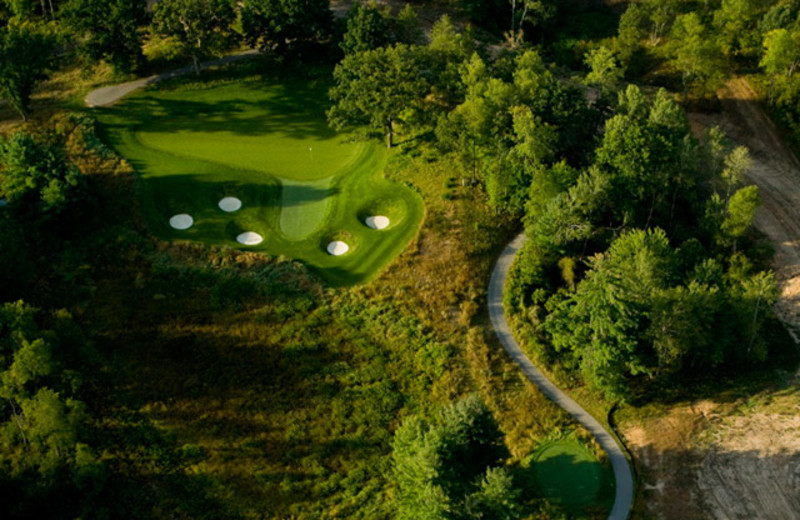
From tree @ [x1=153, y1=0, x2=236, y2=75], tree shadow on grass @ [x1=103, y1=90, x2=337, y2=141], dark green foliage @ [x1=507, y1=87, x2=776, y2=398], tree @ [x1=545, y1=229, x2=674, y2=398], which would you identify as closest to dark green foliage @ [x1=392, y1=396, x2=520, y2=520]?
tree @ [x1=545, y1=229, x2=674, y2=398]

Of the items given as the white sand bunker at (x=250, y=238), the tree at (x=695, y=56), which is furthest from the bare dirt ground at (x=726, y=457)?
the white sand bunker at (x=250, y=238)

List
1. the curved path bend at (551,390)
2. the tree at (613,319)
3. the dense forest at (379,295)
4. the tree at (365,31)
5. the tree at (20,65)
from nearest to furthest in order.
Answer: the dense forest at (379,295), the curved path bend at (551,390), the tree at (613,319), the tree at (20,65), the tree at (365,31)

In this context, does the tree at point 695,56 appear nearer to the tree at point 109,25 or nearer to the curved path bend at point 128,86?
the curved path bend at point 128,86

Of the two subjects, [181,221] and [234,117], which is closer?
[181,221]

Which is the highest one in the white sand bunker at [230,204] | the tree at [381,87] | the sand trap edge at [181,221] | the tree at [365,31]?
the tree at [365,31]

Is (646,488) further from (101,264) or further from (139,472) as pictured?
(101,264)

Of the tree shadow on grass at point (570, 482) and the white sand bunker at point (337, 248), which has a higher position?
the white sand bunker at point (337, 248)

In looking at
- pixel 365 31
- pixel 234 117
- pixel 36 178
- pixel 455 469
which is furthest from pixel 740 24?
Answer: pixel 36 178

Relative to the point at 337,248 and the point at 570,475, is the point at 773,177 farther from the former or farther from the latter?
the point at 337,248
